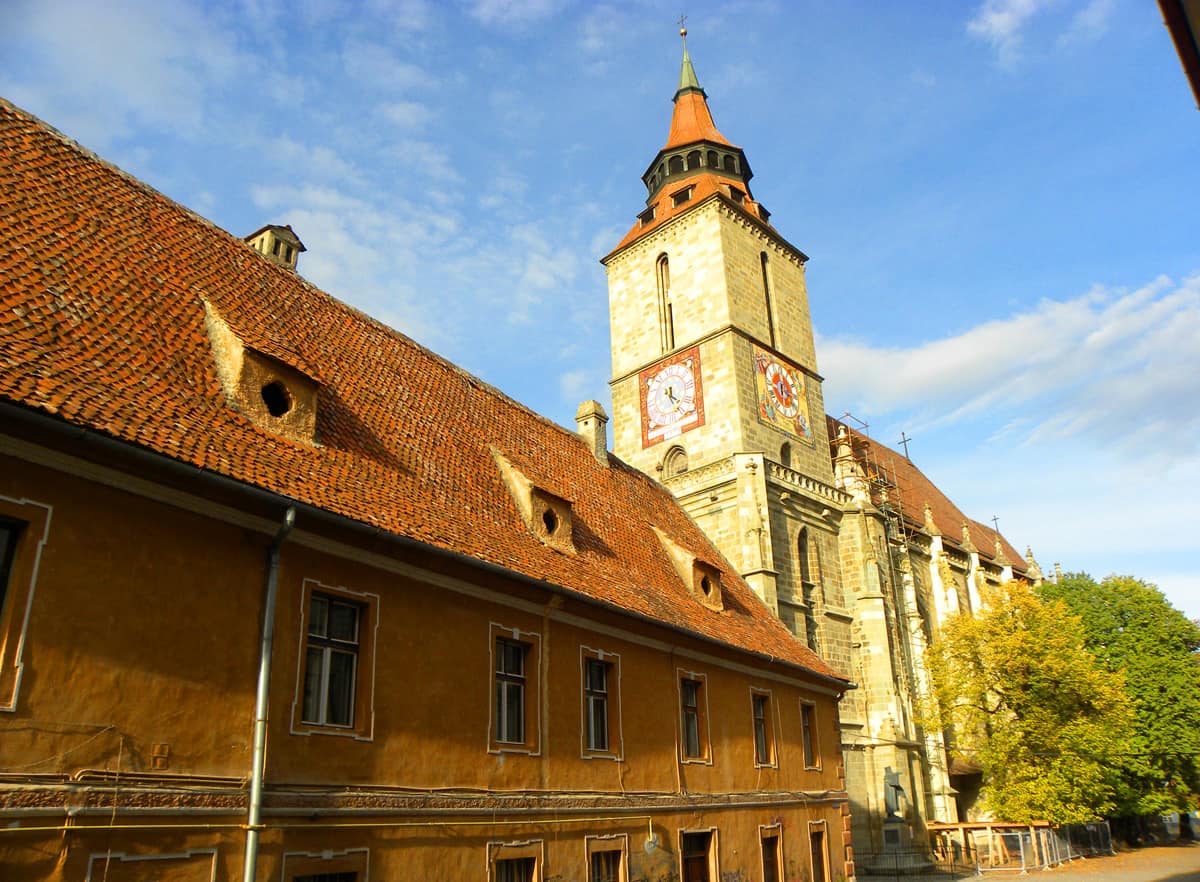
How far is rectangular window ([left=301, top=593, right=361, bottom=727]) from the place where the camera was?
995 cm

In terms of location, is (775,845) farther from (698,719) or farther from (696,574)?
(696,574)

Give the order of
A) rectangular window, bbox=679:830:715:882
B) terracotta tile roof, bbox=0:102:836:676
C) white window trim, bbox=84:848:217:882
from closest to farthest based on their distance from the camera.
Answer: white window trim, bbox=84:848:217:882 → terracotta tile roof, bbox=0:102:836:676 → rectangular window, bbox=679:830:715:882

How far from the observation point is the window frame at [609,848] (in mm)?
12953

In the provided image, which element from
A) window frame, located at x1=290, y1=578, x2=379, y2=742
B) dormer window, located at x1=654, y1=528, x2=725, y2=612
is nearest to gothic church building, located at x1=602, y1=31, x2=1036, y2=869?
Answer: dormer window, located at x1=654, y1=528, x2=725, y2=612

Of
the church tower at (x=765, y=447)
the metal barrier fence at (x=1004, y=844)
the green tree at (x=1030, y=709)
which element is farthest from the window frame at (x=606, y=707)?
the green tree at (x=1030, y=709)

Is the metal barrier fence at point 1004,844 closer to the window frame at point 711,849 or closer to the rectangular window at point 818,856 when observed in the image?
the rectangular window at point 818,856

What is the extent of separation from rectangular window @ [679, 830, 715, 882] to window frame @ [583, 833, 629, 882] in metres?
1.55

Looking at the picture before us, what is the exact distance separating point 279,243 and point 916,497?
1401 inches

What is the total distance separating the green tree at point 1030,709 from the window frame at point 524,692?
21455 millimetres

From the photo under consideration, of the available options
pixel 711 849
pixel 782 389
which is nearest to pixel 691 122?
pixel 782 389

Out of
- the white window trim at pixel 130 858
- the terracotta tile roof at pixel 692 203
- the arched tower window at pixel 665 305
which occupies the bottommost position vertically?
the white window trim at pixel 130 858

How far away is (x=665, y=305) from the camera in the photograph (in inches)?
1359

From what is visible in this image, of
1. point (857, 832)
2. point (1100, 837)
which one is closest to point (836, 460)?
point (857, 832)

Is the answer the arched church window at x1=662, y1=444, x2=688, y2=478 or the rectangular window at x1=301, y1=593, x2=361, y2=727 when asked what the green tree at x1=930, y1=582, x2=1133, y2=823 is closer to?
the arched church window at x1=662, y1=444, x2=688, y2=478
